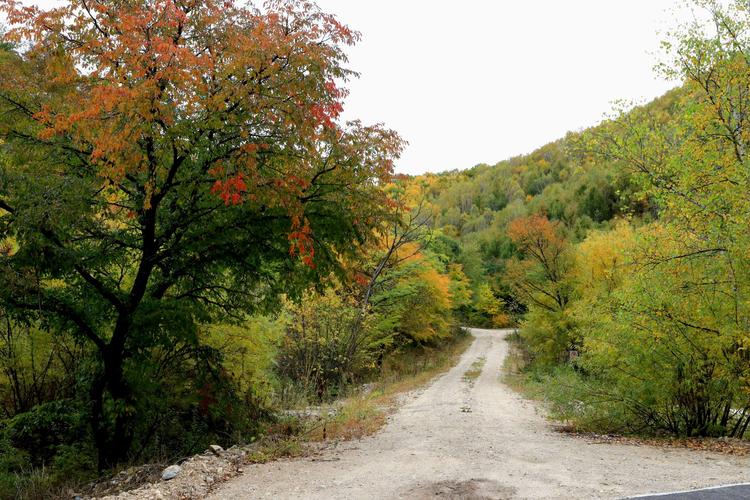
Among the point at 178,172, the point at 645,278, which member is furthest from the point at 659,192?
the point at 178,172

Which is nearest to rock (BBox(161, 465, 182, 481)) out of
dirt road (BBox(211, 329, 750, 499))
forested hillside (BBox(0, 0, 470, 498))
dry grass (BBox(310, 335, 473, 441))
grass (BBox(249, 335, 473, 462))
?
dirt road (BBox(211, 329, 750, 499))

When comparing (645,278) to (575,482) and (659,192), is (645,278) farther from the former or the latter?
(575,482)

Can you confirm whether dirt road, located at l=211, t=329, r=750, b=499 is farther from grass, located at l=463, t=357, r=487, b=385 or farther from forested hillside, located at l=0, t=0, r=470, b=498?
grass, located at l=463, t=357, r=487, b=385

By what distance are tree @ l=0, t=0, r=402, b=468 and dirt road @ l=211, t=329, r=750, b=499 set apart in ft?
9.98

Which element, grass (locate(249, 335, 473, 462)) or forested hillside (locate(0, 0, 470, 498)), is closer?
forested hillside (locate(0, 0, 470, 498))

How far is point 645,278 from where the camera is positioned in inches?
417

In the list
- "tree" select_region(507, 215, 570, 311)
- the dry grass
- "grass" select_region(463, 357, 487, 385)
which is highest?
"tree" select_region(507, 215, 570, 311)

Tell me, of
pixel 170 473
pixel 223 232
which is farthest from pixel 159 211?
pixel 170 473

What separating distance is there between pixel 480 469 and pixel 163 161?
624 centimetres

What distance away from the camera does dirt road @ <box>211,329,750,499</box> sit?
19.6 ft

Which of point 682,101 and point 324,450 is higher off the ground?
point 682,101

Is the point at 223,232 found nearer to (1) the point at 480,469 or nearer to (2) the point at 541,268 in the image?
(1) the point at 480,469

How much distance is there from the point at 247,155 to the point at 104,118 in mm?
1848

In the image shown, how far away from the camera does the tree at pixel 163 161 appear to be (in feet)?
22.7
